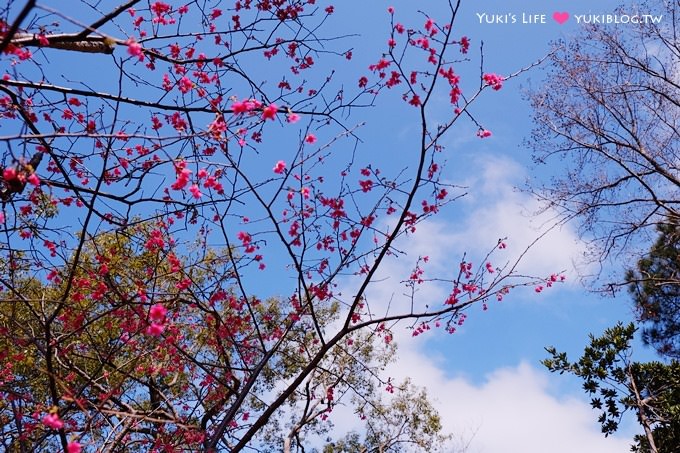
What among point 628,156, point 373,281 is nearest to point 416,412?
point 628,156

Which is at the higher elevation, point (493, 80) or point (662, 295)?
point (662, 295)

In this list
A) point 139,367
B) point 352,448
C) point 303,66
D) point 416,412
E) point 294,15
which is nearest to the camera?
point 294,15

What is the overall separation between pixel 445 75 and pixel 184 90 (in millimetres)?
Result: 1731

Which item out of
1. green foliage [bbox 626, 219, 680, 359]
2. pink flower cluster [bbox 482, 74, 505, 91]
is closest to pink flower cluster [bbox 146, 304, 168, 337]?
pink flower cluster [bbox 482, 74, 505, 91]

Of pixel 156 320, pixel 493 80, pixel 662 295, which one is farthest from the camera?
pixel 662 295

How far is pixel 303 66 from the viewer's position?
4516 millimetres

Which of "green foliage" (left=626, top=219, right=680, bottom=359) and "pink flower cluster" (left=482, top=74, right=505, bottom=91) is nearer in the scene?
"pink flower cluster" (left=482, top=74, right=505, bottom=91)

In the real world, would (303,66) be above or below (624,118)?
below

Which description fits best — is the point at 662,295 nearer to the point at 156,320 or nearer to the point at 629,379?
the point at 629,379

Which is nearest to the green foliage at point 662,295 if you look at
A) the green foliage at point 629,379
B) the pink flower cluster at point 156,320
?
the green foliage at point 629,379

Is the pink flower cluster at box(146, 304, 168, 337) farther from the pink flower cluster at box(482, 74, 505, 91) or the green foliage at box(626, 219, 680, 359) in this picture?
the green foliage at box(626, 219, 680, 359)

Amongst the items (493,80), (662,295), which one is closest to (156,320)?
(493,80)

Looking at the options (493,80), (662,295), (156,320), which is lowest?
(156,320)

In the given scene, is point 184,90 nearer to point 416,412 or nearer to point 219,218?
point 219,218
